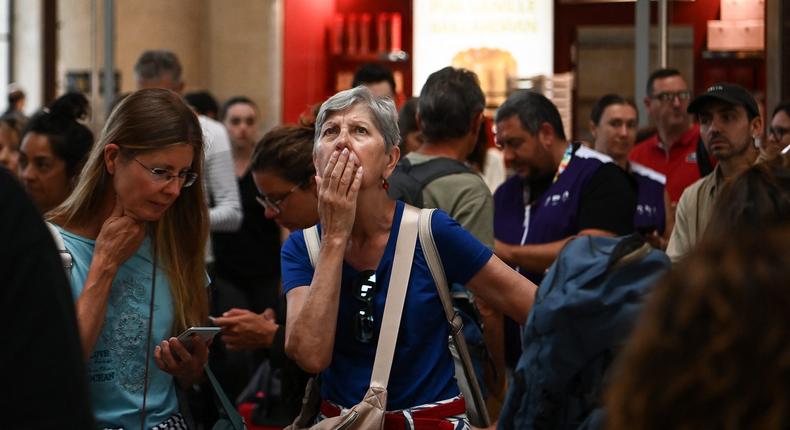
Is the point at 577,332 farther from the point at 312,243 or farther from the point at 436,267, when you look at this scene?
the point at 312,243

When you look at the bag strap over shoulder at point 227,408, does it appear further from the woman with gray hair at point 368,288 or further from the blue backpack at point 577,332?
the blue backpack at point 577,332

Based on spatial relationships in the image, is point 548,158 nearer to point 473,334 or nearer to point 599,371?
point 473,334

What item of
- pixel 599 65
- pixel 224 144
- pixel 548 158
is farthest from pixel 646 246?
pixel 599 65

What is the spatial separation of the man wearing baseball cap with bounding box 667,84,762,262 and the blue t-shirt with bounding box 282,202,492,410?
1.72 metres

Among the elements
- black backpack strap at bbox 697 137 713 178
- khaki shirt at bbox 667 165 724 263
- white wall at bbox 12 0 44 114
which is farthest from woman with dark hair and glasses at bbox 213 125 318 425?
white wall at bbox 12 0 44 114

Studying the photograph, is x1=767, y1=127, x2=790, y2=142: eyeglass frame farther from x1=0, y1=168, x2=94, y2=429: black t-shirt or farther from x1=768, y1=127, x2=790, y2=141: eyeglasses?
x1=0, y1=168, x2=94, y2=429: black t-shirt

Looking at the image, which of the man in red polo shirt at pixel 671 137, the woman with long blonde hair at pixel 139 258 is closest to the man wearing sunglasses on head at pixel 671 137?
the man in red polo shirt at pixel 671 137

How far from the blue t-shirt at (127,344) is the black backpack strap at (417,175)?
116cm

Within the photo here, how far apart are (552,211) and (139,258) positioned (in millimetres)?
2408

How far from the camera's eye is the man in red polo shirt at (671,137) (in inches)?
272

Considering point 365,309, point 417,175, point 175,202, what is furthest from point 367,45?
point 365,309

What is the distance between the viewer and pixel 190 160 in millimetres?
Result: 3459

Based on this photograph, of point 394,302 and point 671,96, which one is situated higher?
point 671,96

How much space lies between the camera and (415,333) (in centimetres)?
318
